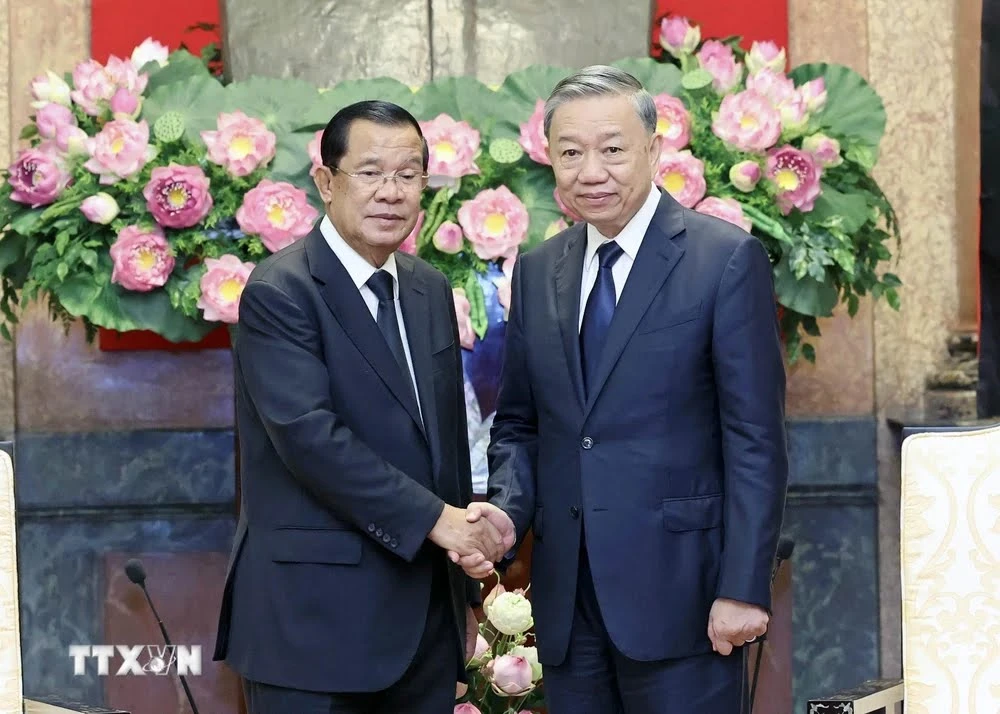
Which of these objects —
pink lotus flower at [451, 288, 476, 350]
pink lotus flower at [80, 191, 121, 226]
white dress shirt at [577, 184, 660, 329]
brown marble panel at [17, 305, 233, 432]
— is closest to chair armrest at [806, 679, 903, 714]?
white dress shirt at [577, 184, 660, 329]

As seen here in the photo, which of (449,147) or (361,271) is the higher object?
(449,147)

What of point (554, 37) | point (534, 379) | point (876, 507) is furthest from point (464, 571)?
point (876, 507)

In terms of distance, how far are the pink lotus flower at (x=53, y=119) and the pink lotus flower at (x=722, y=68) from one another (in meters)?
1.31

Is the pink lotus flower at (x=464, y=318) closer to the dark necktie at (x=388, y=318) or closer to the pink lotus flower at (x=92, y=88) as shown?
the dark necktie at (x=388, y=318)

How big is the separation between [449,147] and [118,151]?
647mm

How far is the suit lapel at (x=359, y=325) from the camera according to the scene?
7.06 ft

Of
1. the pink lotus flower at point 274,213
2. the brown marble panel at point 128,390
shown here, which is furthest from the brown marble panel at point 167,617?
the pink lotus flower at point 274,213

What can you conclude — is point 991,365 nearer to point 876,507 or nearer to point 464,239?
point 876,507

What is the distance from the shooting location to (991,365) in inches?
135

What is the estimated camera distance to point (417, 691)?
2193 millimetres

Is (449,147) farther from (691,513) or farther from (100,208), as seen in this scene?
(691,513)

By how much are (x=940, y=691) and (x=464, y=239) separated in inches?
48.2

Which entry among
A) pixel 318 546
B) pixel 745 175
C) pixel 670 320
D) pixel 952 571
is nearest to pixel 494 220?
pixel 745 175

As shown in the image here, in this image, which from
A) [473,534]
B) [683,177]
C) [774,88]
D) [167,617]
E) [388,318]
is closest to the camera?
[473,534]
